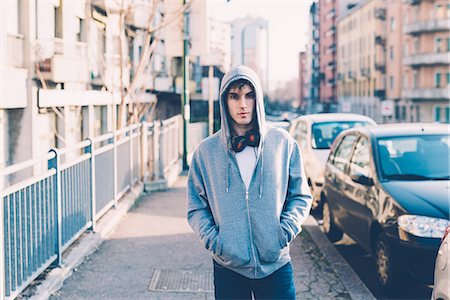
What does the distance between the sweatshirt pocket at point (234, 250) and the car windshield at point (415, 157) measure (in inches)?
151

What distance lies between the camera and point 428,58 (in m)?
61.0

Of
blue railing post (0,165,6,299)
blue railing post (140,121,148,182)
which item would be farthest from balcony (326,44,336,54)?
blue railing post (0,165,6,299)

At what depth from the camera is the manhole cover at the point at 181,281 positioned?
612cm

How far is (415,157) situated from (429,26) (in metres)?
57.1

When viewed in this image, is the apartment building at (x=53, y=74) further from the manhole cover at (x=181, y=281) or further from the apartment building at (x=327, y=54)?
the apartment building at (x=327, y=54)

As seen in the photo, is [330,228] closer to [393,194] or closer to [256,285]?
[393,194]

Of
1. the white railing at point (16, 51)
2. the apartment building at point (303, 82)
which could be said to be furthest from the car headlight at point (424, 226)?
the apartment building at point (303, 82)

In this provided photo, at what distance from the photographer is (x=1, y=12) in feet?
40.0

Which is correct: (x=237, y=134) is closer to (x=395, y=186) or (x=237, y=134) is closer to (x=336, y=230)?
(x=395, y=186)

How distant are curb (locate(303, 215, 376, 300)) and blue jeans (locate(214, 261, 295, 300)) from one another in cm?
278

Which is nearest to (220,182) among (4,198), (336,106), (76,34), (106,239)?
(4,198)

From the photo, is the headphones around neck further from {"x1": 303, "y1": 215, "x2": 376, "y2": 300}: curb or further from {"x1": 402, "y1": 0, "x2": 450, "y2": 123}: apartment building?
{"x1": 402, "y1": 0, "x2": 450, "y2": 123}: apartment building

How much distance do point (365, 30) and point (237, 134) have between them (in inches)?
3232

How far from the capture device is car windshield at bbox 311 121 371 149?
12.5 metres
